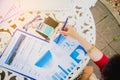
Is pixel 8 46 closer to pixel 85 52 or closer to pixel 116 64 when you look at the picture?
pixel 85 52

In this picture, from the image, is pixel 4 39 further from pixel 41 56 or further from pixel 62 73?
pixel 62 73

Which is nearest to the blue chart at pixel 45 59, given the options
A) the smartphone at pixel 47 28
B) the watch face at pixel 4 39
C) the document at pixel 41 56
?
the document at pixel 41 56

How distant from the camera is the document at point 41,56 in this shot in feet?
6.39

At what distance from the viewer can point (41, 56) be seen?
197 centimetres

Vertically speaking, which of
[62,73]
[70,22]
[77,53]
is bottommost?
[62,73]

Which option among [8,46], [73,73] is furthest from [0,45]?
[73,73]

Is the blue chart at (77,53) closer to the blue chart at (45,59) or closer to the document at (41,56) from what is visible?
the document at (41,56)

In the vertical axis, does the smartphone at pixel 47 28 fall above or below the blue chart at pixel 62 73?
above

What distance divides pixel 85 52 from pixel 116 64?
0.35m

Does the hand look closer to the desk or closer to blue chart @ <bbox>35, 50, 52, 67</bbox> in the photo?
the desk

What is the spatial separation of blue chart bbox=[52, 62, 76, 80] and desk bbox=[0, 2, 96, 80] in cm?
3

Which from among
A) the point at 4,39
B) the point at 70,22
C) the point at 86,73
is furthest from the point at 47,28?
the point at 86,73

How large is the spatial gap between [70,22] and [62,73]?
36 cm

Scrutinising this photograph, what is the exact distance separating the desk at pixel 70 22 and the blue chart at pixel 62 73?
3 centimetres
